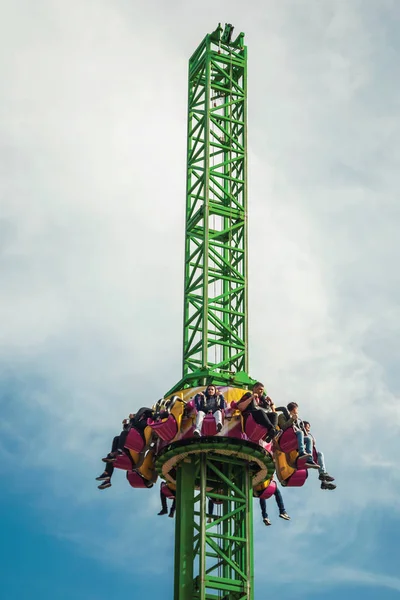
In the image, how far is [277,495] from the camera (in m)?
61.5

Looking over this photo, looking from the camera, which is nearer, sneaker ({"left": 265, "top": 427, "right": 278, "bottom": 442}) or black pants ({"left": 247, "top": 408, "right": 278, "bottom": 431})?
black pants ({"left": 247, "top": 408, "right": 278, "bottom": 431})

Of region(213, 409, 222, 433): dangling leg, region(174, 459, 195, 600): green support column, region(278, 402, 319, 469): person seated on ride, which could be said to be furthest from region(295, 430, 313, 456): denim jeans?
region(174, 459, 195, 600): green support column

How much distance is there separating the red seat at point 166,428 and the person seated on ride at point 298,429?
13.2 ft

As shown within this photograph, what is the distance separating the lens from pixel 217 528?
5881 cm

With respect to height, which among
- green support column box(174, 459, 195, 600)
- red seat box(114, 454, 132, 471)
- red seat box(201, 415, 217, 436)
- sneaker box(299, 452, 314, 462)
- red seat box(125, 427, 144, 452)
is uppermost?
red seat box(125, 427, 144, 452)

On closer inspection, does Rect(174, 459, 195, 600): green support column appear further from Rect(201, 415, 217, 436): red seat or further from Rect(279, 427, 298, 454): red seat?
Rect(279, 427, 298, 454): red seat

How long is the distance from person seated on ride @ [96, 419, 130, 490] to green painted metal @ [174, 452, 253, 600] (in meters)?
2.44

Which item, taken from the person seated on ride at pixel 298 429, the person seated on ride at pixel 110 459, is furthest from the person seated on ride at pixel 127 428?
the person seated on ride at pixel 298 429

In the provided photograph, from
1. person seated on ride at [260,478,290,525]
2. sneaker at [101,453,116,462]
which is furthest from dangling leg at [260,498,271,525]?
sneaker at [101,453,116,462]

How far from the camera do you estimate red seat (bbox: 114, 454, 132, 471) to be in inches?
2360

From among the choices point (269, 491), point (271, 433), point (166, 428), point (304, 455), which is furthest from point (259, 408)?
point (269, 491)

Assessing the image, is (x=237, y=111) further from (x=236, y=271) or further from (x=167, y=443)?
(x=167, y=443)

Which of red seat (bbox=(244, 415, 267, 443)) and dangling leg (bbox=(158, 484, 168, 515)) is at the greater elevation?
red seat (bbox=(244, 415, 267, 443))

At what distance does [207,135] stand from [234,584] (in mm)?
20066
